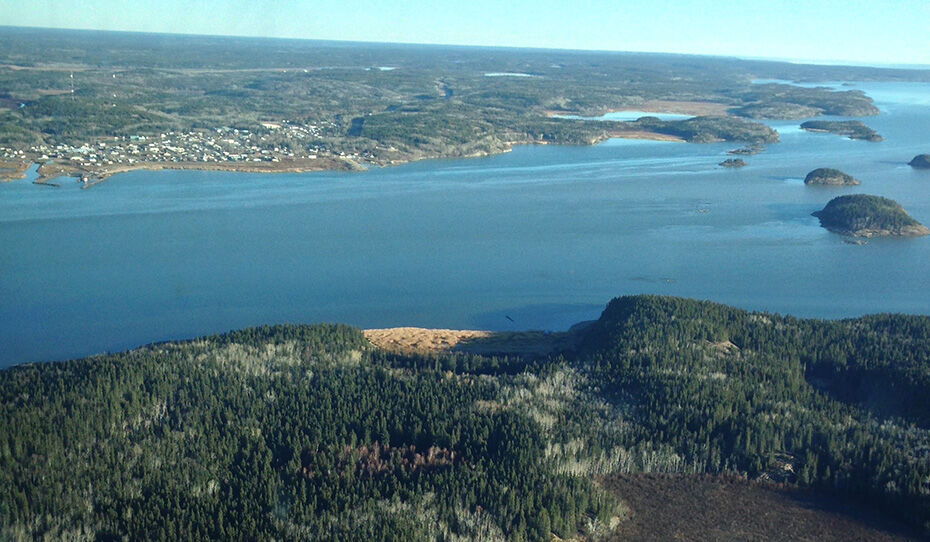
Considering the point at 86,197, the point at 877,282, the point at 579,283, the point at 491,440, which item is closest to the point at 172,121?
the point at 86,197

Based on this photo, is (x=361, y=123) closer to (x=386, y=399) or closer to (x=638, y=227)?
(x=638, y=227)

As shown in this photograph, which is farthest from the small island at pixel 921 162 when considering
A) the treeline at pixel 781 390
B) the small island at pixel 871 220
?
the treeline at pixel 781 390

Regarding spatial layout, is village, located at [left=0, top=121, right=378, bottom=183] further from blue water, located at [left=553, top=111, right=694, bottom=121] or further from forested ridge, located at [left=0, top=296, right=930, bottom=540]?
forested ridge, located at [left=0, top=296, right=930, bottom=540]

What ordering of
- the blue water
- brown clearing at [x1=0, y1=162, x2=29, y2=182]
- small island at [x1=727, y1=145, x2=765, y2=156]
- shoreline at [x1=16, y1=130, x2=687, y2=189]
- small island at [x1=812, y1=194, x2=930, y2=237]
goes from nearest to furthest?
small island at [x1=812, y1=194, x2=930, y2=237], brown clearing at [x1=0, y1=162, x2=29, y2=182], shoreline at [x1=16, y1=130, x2=687, y2=189], small island at [x1=727, y1=145, x2=765, y2=156], the blue water

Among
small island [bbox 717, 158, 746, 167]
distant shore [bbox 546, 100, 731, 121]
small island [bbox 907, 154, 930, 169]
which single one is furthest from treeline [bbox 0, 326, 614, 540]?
distant shore [bbox 546, 100, 731, 121]

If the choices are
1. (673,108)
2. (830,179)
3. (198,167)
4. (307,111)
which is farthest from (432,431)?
(673,108)

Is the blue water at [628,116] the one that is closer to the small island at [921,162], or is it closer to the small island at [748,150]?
the small island at [748,150]
